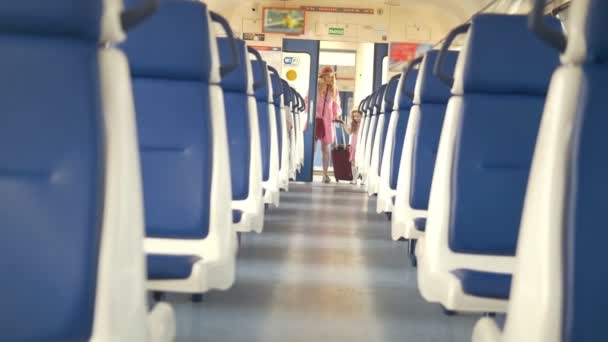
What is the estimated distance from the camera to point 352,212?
7.41 metres

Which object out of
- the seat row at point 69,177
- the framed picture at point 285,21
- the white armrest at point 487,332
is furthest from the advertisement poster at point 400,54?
the seat row at point 69,177

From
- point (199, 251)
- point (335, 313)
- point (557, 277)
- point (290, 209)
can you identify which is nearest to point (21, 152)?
point (557, 277)

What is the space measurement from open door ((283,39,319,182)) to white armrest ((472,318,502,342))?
36.1ft

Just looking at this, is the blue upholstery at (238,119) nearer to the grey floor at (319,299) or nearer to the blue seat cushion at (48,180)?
the grey floor at (319,299)

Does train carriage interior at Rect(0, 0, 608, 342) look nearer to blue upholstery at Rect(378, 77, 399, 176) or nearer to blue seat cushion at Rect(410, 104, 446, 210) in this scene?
blue seat cushion at Rect(410, 104, 446, 210)

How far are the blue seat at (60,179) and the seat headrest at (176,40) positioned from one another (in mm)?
1145

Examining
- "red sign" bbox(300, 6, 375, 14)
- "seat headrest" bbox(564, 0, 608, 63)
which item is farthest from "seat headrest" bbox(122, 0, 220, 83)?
"red sign" bbox(300, 6, 375, 14)

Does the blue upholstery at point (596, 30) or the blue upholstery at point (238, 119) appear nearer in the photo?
the blue upholstery at point (596, 30)

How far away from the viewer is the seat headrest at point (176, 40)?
242cm

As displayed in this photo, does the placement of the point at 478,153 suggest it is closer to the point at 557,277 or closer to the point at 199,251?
the point at 199,251

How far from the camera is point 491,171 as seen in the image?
250cm

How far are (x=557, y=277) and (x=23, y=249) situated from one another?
0.99 meters

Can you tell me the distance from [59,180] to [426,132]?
281cm

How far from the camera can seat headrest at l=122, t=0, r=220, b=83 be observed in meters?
2.42
